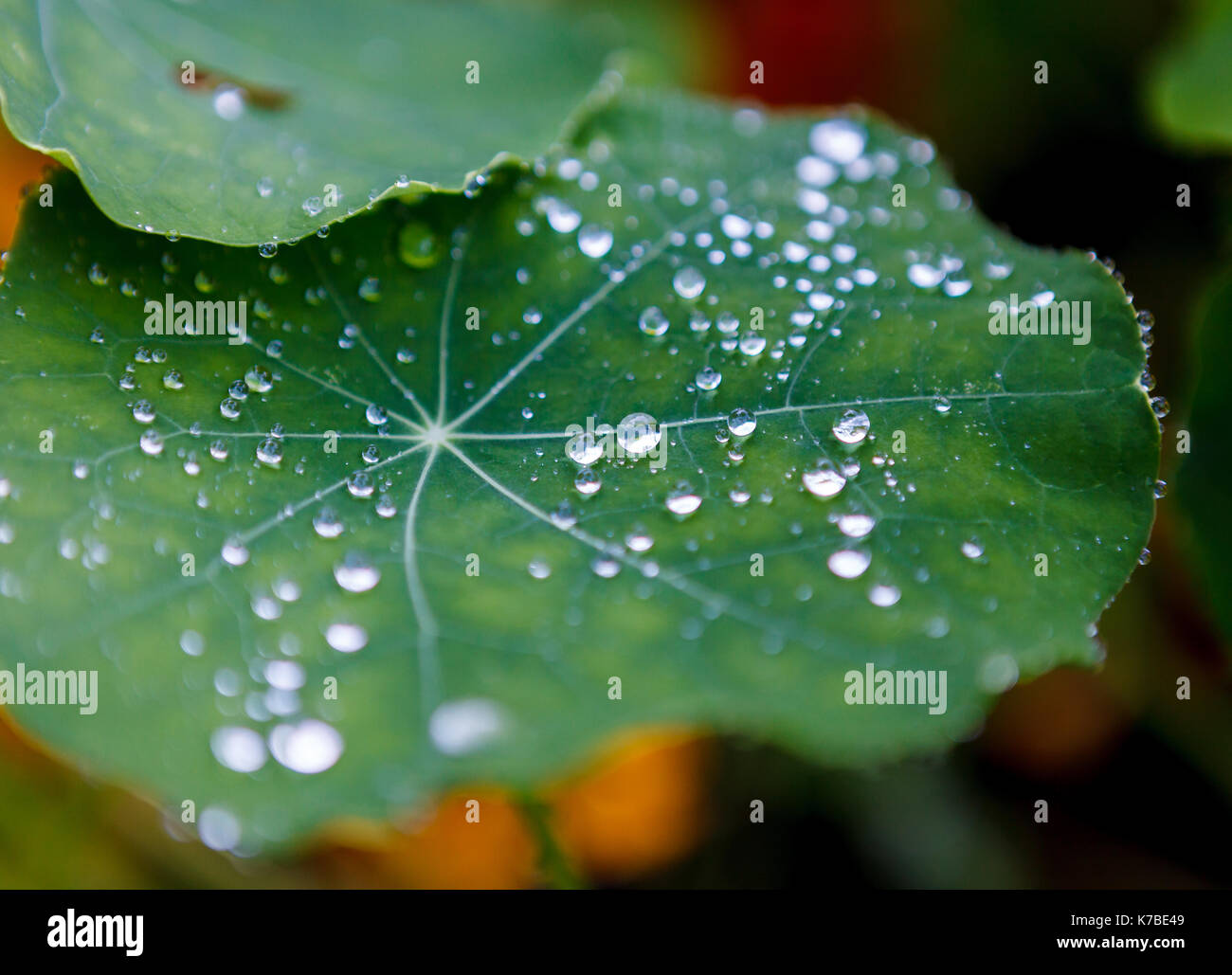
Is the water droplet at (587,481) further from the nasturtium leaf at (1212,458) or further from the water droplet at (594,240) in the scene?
the nasturtium leaf at (1212,458)

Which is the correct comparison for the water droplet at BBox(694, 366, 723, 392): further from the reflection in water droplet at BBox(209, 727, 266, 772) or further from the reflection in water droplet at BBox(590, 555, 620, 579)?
the reflection in water droplet at BBox(209, 727, 266, 772)

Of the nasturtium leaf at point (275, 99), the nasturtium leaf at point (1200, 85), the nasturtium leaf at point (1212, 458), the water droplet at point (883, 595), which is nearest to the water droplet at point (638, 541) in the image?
the water droplet at point (883, 595)

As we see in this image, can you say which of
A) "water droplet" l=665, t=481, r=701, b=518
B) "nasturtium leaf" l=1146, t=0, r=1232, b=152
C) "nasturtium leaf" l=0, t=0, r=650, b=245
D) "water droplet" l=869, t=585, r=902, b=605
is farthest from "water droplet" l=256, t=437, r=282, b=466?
"nasturtium leaf" l=1146, t=0, r=1232, b=152

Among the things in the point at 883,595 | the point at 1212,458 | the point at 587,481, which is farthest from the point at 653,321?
the point at 1212,458

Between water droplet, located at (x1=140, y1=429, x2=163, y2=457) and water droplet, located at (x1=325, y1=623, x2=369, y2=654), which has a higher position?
water droplet, located at (x1=140, y1=429, x2=163, y2=457)
